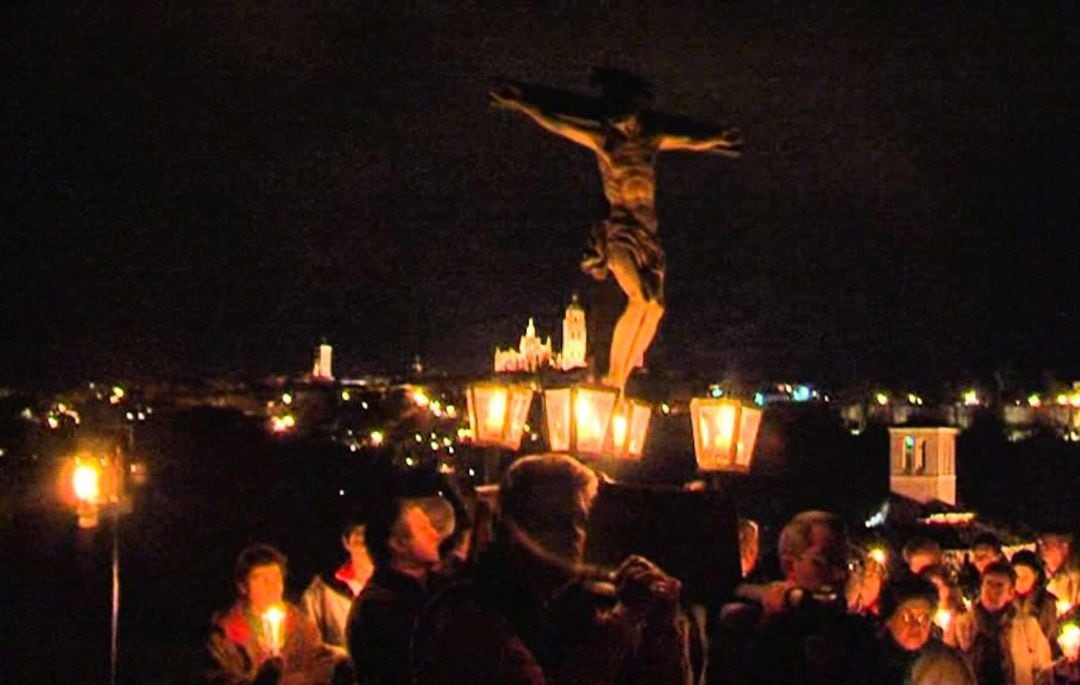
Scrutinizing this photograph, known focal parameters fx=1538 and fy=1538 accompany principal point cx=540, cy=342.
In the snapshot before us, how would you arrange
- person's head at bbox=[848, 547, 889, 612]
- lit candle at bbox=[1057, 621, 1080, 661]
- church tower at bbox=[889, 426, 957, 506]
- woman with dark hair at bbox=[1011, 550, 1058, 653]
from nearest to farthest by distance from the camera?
person's head at bbox=[848, 547, 889, 612] → lit candle at bbox=[1057, 621, 1080, 661] → woman with dark hair at bbox=[1011, 550, 1058, 653] → church tower at bbox=[889, 426, 957, 506]

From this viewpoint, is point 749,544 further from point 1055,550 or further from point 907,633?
point 1055,550

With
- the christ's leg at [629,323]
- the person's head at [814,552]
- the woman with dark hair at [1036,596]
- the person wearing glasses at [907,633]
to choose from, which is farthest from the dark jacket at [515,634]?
the woman with dark hair at [1036,596]

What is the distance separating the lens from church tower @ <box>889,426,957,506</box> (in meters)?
47.2

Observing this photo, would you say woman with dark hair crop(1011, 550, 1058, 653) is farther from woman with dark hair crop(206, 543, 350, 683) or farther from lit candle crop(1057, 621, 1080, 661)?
woman with dark hair crop(206, 543, 350, 683)

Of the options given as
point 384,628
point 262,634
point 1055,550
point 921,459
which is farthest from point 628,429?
point 921,459

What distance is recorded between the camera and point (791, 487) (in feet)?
141

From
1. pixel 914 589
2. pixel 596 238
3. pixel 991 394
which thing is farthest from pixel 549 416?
pixel 991 394

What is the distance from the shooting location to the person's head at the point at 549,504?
4090mm

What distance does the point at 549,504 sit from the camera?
161 inches

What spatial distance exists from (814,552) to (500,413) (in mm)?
3148

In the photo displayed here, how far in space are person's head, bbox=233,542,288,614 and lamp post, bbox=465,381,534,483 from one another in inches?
77.1

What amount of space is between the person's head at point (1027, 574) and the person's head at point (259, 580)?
205 inches

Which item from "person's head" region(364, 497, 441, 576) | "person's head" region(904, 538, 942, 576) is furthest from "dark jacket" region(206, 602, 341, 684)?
"person's head" region(904, 538, 942, 576)

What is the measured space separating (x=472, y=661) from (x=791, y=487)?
39.8 m
